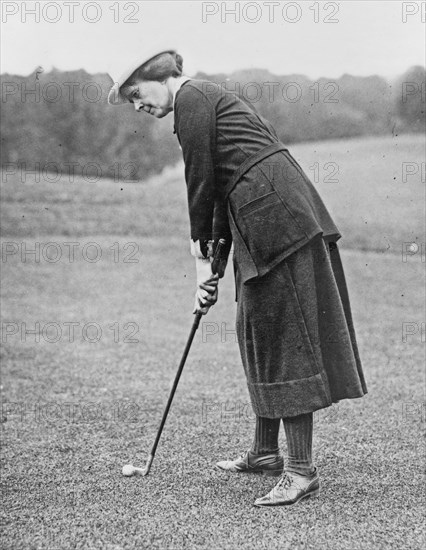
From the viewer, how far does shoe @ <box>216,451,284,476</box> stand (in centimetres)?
386

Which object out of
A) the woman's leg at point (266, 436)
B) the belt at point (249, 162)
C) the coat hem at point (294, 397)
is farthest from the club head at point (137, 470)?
the belt at point (249, 162)

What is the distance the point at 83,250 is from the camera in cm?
1588

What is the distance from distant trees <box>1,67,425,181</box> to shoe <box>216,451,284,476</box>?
26.0ft

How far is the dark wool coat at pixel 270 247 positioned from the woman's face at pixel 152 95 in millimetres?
131

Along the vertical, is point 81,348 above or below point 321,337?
below

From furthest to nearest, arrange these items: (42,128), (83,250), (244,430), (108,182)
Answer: (108,182) < (42,128) < (83,250) < (244,430)

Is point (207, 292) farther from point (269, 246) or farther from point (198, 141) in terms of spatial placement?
point (198, 141)

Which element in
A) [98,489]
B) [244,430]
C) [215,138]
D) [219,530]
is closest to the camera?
[219,530]

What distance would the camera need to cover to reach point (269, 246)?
11.0 feet

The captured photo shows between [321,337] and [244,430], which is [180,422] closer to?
[244,430]

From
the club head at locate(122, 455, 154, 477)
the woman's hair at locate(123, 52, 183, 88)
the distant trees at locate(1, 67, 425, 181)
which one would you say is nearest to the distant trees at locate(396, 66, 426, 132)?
the distant trees at locate(1, 67, 425, 181)

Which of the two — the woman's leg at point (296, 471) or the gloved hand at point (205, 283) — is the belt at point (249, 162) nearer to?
the gloved hand at point (205, 283)

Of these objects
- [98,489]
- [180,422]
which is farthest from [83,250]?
[98,489]

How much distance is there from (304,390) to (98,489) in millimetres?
1095
